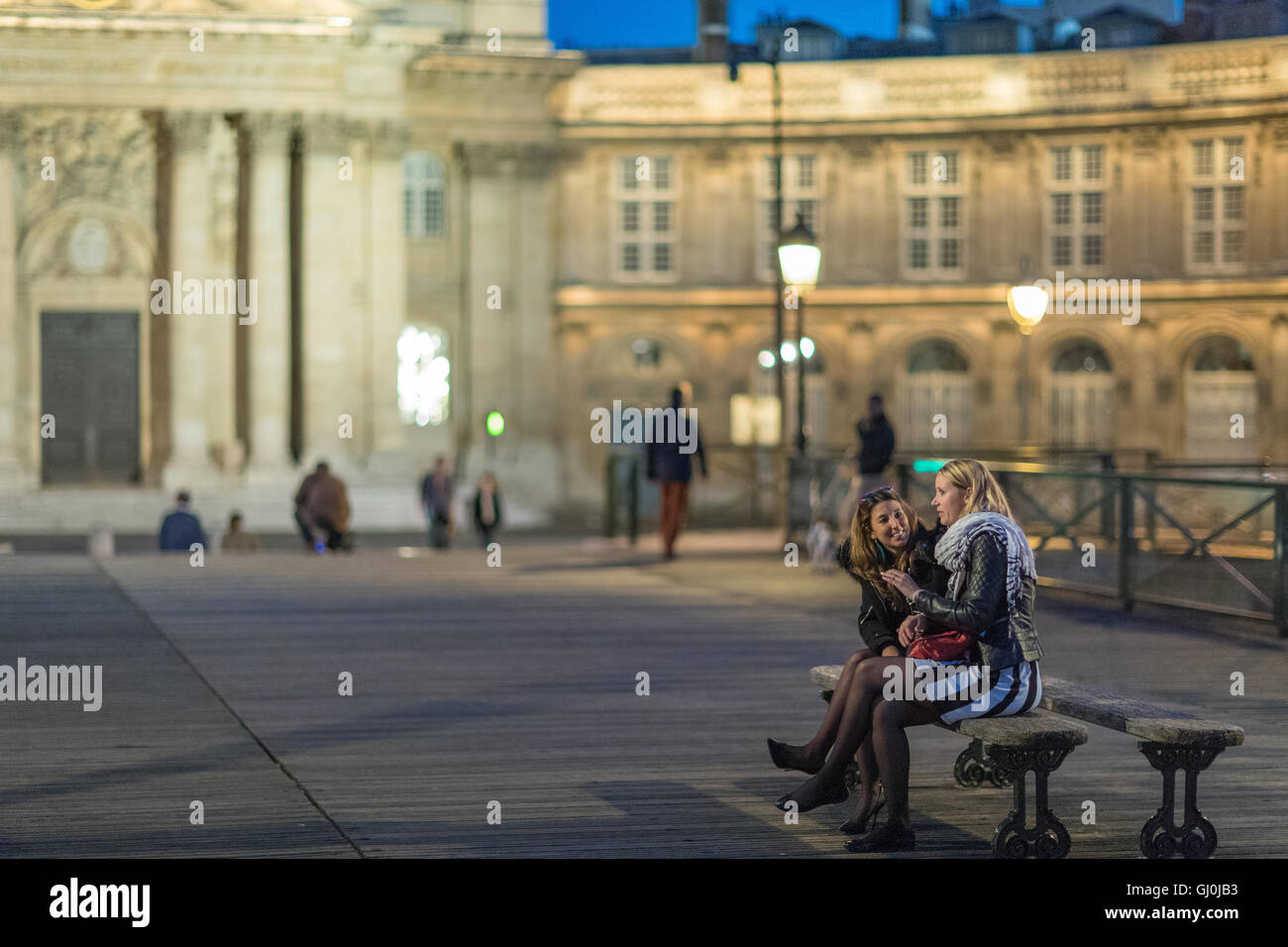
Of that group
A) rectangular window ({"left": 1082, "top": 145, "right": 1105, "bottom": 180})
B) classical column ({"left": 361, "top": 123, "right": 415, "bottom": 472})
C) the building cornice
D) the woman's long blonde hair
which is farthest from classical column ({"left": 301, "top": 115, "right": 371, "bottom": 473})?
the woman's long blonde hair

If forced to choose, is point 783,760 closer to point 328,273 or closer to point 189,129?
point 328,273

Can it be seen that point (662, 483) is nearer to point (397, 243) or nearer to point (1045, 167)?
point (397, 243)

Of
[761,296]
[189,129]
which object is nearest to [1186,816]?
[189,129]

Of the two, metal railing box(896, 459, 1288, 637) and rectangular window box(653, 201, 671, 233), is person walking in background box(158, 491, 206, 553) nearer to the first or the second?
metal railing box(896, 459, 1288, 637)

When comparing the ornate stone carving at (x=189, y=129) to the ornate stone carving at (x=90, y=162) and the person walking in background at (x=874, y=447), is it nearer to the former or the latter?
the ornate stone carving at (x=90, y=162)

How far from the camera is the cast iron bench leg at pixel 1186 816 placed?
7.61 meters

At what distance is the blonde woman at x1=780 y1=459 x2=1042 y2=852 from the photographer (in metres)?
7.91

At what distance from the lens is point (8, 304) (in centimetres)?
3800

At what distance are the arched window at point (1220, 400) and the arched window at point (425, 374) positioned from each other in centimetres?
1663

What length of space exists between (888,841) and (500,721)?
3.91 meters

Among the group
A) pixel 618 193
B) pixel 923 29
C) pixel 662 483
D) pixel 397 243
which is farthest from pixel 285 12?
pixel 923 29

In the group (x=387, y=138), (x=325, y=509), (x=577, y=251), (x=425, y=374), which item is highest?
(x=387, y=138)

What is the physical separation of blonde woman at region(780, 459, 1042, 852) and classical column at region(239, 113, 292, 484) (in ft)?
101
